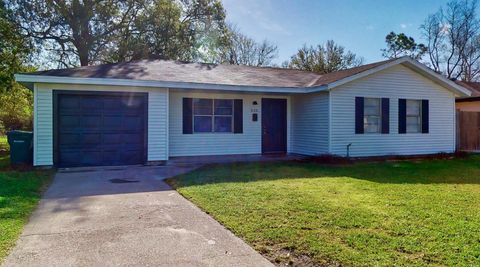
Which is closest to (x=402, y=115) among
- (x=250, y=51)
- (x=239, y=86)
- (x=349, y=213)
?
(x=239, y=86)

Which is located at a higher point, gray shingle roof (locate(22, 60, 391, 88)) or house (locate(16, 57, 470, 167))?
gray shingle roof (locate(22, 60, 391, 88))

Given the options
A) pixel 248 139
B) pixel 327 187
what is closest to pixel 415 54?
pixel 248 139

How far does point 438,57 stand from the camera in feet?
123

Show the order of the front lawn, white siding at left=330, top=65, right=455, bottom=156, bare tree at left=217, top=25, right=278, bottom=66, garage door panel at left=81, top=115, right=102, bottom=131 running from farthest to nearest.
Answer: bare tree at left=217, top=25, right=278, bottom=66
white siding at left=330, top=65, right=455, bottom=156
garage door panel at left=81, top=115, right=102, bottom=131
the front lawn

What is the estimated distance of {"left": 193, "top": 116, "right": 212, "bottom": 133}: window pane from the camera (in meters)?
12.2

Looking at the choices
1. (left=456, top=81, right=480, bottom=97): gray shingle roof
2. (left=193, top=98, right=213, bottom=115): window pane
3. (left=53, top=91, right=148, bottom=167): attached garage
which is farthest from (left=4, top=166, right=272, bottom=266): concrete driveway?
(left=456, top=81, right=480, bottom=97): gray shingle roof

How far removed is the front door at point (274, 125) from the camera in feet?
43.5

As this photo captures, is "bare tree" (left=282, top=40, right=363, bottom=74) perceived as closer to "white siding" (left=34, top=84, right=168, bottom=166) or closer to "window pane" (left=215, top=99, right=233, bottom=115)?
"window pane" (left=215, top=99, right=233, bottom=115)

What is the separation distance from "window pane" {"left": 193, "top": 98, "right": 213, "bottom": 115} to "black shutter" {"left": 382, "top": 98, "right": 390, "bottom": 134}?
20.2 ft

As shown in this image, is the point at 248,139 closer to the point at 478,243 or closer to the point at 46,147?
the point at 46,147

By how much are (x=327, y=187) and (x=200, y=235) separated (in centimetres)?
359

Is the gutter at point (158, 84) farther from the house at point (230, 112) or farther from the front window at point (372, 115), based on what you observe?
the front window at point (372, 115)

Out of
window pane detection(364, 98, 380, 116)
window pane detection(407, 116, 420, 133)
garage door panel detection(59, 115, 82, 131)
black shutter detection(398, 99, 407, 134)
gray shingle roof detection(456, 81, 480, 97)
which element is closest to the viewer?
garage door panel detection(59, 115, 82, 131)

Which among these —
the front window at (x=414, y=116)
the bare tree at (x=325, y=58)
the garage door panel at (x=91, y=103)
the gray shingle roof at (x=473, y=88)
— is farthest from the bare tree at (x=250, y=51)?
the garage door panel at (x=91, y=103)
